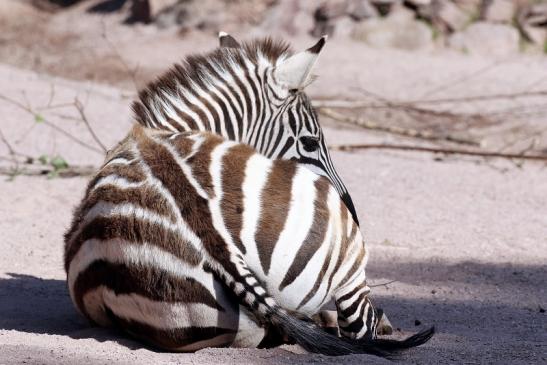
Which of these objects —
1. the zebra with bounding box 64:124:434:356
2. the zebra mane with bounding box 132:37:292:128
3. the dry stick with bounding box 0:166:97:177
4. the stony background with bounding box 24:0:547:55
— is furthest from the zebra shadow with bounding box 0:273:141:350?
the stony background with bounding box 24:0:547:55

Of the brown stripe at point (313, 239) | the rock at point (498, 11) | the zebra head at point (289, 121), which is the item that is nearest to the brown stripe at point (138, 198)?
the brown stripe at point (313, 239)

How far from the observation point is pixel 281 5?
51.5 ft

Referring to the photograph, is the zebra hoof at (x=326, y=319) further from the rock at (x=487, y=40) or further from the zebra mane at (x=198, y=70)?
the rock at (x=487, y=40)

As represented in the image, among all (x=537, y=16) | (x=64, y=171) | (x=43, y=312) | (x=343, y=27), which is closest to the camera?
(x=43, y=312)

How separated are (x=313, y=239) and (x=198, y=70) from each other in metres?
1.33

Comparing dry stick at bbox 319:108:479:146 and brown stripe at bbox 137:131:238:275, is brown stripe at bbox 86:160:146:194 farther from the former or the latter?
dry stick at bbox 319:108:479:146

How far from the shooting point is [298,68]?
4.84 meters

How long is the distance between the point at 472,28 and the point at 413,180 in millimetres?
6710

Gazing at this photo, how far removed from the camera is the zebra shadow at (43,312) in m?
4.24

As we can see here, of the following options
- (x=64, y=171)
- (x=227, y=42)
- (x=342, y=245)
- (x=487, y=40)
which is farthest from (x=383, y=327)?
(x=487, y=40)

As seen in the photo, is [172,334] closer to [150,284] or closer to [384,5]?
[150,284]

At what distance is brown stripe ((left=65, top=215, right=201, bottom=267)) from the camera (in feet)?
12.3

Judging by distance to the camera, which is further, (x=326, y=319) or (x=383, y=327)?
(x=383, y=327)

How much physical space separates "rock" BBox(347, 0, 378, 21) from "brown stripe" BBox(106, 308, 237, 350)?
11.9 meters
